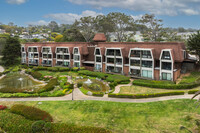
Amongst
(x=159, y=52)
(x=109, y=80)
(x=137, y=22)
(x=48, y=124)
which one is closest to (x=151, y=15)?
(x=137, y=22)

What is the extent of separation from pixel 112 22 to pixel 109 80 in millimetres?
36649

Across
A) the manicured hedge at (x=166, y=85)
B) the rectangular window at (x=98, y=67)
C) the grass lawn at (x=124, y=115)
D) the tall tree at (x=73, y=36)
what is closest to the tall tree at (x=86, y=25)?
the tall tree at (x=73, y=36)

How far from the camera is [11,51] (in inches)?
2778

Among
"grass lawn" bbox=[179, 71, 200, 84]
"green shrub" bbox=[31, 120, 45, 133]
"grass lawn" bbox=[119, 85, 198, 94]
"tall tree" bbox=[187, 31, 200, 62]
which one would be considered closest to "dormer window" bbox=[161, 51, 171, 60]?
"grass lawn" bbox=[179, 71, 200, 84]

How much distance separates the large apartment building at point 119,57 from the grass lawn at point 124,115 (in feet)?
53.1

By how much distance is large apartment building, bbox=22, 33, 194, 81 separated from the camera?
3935cm

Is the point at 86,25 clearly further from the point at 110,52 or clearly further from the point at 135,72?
the point at 135,72

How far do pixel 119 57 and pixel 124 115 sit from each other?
87.7 feet

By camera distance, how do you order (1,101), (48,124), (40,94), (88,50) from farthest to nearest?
(88,50) < (40,94) < (1,101) < (48,124)

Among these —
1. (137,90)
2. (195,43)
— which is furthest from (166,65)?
(137,90)

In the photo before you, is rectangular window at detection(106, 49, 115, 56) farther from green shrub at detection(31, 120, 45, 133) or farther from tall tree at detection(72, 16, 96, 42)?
green shrub at detection(31, 120, 45, 133)

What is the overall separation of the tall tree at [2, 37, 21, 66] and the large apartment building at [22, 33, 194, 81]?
5.69m

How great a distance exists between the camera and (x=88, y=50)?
190 ft

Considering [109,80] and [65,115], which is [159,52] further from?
[65,115]
